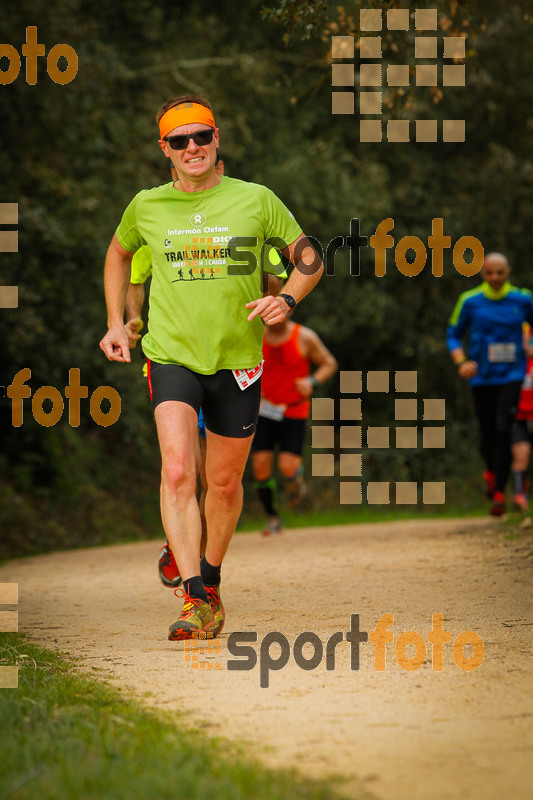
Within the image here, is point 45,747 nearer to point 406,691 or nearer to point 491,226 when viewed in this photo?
point 406,691

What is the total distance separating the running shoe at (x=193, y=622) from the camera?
5320 millimetres

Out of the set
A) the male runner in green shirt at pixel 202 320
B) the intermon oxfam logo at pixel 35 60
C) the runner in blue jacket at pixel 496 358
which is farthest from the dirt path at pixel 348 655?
the intermon oxfam logo at pixel 35 60

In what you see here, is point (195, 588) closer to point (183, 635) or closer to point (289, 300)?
point (183, 635)

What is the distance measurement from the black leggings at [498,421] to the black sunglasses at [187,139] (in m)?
5.90

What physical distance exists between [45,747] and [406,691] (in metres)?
1.47

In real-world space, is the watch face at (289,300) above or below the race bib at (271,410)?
above

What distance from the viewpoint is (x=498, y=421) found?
426 inches

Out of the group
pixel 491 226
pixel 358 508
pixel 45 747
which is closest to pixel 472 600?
pixel 45 747
